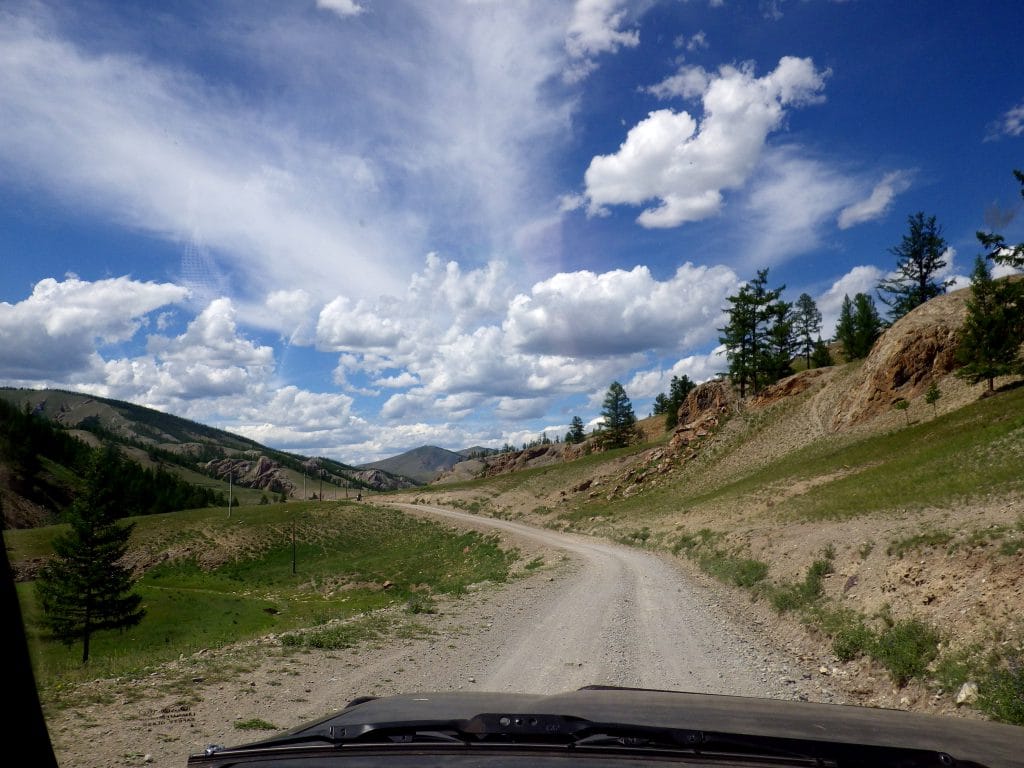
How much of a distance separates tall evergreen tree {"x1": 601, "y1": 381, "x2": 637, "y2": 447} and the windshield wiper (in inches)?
3962

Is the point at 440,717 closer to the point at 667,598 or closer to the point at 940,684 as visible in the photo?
the point at 940,684

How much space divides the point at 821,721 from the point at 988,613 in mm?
7827

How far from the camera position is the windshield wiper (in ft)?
8.41

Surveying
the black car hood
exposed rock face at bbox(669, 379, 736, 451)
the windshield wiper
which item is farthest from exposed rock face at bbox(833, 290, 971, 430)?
the windshield wiper

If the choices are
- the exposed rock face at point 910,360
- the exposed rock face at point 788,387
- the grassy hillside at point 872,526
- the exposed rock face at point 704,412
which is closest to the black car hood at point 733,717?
the grassy hillside at point 872,526

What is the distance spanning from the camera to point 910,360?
46969 millimetres

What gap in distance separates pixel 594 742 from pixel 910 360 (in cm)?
5381

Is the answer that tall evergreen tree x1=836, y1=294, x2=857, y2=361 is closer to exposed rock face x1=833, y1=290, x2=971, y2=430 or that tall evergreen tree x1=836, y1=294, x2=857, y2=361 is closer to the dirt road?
exposed rock face x1=833, y1=290, x2=971, y2=430

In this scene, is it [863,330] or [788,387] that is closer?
[788,387]

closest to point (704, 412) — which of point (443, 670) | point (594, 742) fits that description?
point (443, 670)

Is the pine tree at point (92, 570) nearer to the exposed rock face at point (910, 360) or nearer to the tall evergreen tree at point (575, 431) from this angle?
the exposed rock face at point (910, 360)

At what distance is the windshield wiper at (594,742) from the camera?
8.41ft

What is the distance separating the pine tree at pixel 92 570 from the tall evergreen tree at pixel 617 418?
7687 centimetres

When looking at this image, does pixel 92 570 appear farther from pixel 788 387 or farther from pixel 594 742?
pixel 788 387
